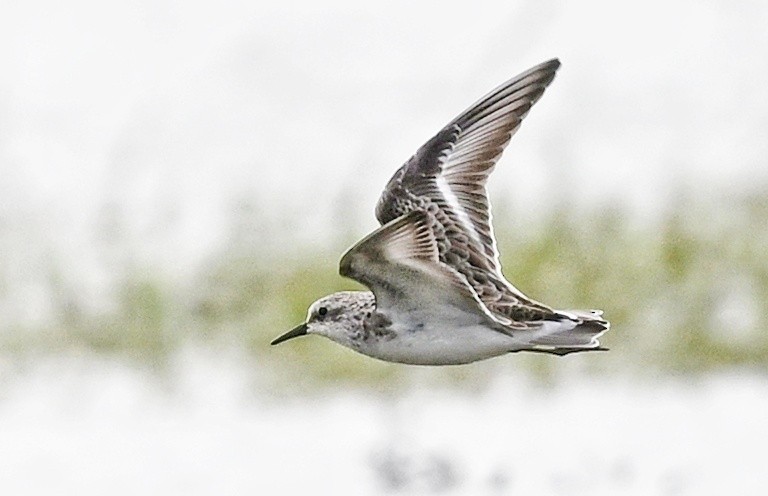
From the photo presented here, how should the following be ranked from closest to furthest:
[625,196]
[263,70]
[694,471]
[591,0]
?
[694,471] < [625,196] < [263,70] < [591,0]

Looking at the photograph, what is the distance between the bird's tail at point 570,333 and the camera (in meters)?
1.19

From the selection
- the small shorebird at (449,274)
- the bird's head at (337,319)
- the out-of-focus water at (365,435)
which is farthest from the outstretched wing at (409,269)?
the out-of-focus water at (365,435)

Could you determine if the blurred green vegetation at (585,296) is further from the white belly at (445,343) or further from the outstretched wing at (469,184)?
the white belly at (445,343)

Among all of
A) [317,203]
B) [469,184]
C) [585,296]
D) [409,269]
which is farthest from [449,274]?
[317,203]

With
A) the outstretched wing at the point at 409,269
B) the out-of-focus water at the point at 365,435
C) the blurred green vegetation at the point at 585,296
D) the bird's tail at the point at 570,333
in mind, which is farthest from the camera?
the blurred green vegetation at the point at 585,296

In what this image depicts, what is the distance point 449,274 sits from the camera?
1.11 m

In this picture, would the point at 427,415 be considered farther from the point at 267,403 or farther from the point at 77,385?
the point at 77,385

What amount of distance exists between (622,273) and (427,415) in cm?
38

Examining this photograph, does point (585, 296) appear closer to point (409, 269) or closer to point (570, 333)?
point (570, 333)

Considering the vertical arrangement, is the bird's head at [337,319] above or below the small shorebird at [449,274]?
below

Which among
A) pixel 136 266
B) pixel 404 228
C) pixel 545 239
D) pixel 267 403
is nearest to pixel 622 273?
pixel 545 239

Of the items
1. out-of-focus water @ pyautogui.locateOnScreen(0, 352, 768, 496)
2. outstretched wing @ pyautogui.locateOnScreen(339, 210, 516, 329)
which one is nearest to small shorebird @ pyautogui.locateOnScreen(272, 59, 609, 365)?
outstretched wing @ pyautogui.locateOnScreen(339, 210, 516, 329)

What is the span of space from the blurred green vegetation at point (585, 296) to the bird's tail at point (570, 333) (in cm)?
158

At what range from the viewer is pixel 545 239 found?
2846 millimetres
